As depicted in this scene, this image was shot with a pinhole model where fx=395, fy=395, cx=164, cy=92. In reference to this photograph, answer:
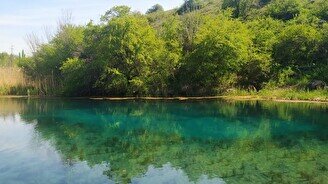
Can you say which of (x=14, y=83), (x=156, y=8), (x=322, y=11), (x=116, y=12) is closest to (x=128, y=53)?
(x=116, y=12)

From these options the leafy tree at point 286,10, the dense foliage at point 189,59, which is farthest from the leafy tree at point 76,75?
the leafy tree at point 286,10

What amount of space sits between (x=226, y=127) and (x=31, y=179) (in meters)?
11.2

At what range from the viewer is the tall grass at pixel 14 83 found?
41562 mm

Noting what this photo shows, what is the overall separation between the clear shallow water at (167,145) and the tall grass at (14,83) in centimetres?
1614

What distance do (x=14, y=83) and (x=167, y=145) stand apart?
31.5m

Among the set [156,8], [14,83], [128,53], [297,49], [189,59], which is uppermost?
[156,8]

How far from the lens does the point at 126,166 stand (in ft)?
39.8

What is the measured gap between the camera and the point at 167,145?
15.4 m

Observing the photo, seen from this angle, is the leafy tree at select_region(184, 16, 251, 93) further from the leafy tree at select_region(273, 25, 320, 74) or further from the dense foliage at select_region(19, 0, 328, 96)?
the leafy tree at select_region(273, 25, 320, 74)

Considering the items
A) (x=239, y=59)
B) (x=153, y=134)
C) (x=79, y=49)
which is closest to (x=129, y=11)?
(x=79, y=49)

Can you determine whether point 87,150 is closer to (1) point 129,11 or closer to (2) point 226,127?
(2) point 226,127

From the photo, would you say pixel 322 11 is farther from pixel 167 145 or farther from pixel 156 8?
pixel 156 8

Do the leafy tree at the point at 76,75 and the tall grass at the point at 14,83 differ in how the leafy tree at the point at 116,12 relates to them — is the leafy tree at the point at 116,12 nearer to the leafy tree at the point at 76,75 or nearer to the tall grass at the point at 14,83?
the leafy tree at the point at 76,75

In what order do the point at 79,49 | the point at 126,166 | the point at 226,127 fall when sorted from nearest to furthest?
1. the point at 126,166
2. the point at 226,127
3. the point at 79,49
